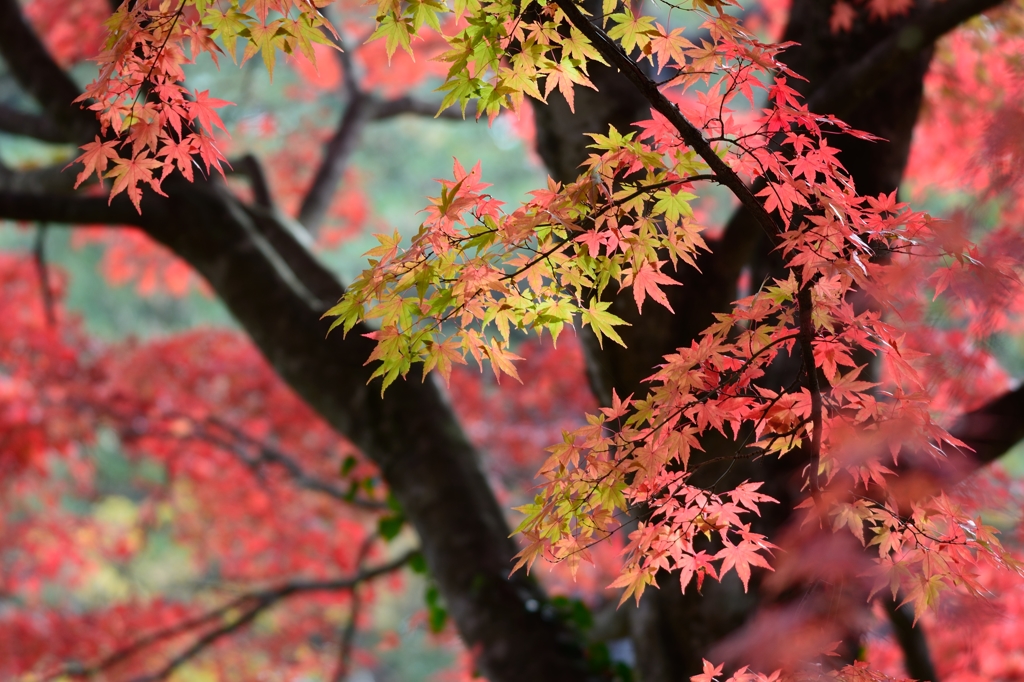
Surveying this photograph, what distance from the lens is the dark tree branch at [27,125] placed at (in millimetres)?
3629

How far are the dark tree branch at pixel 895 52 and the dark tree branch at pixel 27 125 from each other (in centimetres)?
321

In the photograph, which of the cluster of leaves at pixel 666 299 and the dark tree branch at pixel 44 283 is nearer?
the cluster of leaves at pixel 666 299

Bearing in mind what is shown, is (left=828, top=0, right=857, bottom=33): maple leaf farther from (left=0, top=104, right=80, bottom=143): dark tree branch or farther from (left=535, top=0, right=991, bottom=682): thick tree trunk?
(left=0, top=104, right=80, bottom=143): dark tree branch

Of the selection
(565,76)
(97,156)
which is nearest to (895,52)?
(565,76)

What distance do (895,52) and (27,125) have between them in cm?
372

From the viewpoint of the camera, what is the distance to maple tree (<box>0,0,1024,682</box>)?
1.25m

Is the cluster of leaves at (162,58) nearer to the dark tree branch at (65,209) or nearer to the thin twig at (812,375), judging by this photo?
the thin twig at (812,375)

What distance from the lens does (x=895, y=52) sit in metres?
2.17

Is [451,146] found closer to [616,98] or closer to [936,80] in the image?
[936,80]

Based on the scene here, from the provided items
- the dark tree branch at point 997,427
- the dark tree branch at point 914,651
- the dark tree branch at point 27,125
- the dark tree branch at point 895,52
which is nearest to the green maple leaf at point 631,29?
the dark tree branch at point 895,52

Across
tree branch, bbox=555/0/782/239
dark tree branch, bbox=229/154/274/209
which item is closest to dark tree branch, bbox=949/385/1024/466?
tree branch, bbox=555/0/782/239

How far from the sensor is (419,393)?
3.05 m

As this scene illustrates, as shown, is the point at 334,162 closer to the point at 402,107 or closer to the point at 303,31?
the point at 402,107

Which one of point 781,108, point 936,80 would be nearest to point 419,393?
point 781,108
